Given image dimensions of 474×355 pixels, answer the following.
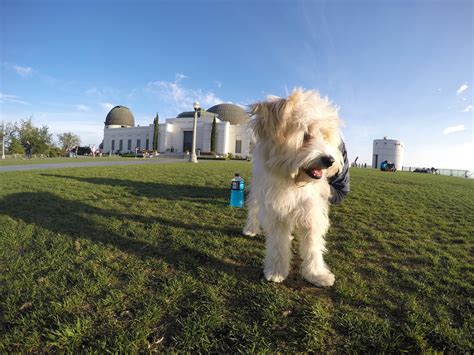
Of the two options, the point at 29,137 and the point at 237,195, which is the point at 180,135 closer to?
the point at 29,137

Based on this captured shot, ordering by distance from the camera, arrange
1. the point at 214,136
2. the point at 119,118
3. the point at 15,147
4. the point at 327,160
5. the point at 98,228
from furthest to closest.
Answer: the point at 119,118 → the point at 214,136 → the point at 15,147 → the point at 98,228 → the point at 327,160

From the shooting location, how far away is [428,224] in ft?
17.6

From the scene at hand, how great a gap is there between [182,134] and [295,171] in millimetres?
69454

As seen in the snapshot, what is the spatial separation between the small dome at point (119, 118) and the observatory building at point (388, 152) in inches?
3180

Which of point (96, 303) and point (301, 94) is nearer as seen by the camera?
point (96, 303)

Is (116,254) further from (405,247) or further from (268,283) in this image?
(405,247)

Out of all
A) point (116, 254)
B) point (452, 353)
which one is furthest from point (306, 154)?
point (116, 254)

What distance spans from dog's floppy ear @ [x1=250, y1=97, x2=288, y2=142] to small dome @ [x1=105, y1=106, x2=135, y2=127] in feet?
298

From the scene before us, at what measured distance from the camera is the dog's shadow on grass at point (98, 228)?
3.28 m

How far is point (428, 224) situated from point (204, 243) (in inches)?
191

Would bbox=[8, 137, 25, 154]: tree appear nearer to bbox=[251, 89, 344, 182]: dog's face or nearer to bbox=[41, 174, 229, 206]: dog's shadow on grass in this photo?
bbox=[41, 174, 229, 206]: dog's shadow on grass

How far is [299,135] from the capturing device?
2701 mm

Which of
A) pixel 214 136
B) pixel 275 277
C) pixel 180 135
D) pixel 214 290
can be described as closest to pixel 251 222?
pixel 275 277

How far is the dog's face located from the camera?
2633 millimetres
